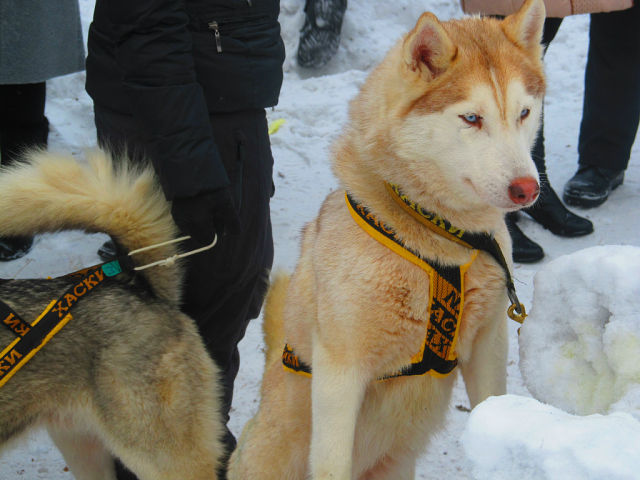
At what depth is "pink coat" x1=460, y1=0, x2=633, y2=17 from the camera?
3.25 meters

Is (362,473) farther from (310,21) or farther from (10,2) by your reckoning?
(310,21)

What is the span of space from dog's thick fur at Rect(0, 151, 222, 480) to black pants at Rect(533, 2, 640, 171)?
2461 millimetres

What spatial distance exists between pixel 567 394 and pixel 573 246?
3077 mm

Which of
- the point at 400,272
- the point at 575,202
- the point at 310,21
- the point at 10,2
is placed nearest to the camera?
the point at 400,272

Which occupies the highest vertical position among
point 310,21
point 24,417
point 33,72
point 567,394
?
point 567,394

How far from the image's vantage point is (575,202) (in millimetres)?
4434

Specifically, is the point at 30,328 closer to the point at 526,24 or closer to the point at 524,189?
the point at 524,189

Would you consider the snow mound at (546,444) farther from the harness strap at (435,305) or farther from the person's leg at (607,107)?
the person's leg at (607,107)

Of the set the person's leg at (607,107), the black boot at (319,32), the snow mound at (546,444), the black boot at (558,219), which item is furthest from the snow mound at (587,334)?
the black boot at (319,32)

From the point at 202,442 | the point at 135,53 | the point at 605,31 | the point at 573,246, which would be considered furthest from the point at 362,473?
the point at 605,31

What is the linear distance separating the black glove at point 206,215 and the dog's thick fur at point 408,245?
315 mm

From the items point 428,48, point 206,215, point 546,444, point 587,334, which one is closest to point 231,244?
point 206,215

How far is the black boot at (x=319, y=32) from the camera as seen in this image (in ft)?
22.0

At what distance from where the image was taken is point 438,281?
1583mm
